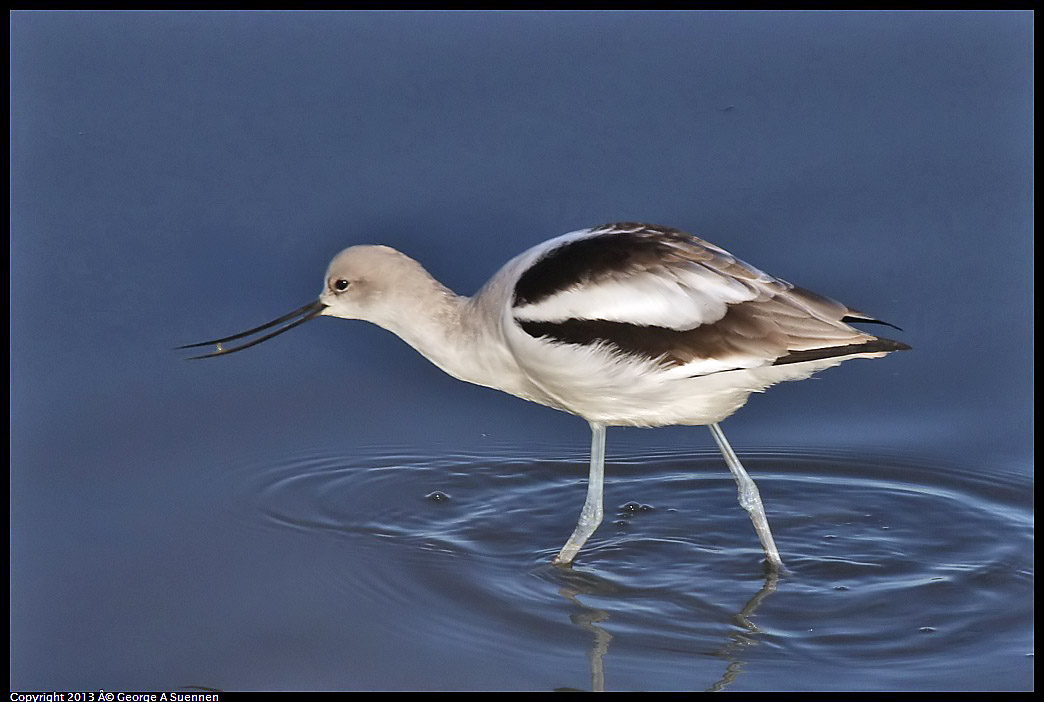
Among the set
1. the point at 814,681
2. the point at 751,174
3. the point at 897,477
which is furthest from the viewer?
the point at 751,174

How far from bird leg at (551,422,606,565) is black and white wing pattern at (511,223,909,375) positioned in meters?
0.47

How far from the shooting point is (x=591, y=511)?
205 inches

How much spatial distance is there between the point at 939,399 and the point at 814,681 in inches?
84.0

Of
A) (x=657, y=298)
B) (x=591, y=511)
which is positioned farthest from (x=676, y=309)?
(x=591, y=511)

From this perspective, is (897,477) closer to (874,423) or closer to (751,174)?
(874,423)

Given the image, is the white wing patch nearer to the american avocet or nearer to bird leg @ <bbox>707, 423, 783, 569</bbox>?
the american avocet

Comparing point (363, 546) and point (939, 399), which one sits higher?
point (939, 399)

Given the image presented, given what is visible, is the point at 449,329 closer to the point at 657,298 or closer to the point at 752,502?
the point at 657,298

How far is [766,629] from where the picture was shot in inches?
185

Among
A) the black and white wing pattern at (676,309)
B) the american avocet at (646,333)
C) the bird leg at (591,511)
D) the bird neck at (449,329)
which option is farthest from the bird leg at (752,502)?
the bird neck at (449,329)

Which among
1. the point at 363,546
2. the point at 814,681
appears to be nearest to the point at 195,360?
the point at 363,546

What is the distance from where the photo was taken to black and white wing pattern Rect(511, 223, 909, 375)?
189 inches

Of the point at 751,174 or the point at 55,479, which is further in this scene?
the point at 751,174

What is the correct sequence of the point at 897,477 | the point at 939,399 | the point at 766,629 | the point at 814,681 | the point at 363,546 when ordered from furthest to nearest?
the point at 939,399 < the point at 897,477 < the point at 363,546 < the point at 766,629 < the point at 814,681
